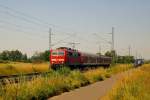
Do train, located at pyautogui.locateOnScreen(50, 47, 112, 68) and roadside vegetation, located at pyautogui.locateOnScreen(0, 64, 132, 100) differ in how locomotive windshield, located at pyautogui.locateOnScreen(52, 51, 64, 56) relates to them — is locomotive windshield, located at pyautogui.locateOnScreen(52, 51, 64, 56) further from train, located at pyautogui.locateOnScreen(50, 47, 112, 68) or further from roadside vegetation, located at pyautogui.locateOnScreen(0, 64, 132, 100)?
roadside vegetation, located at pyautogui.locateOnScreen(0, 64, 132, 100)

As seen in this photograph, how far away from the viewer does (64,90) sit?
1931cm

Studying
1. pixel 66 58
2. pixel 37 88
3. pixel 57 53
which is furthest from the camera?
pixel 57 53

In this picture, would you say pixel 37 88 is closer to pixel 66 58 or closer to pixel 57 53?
pixel 66 58

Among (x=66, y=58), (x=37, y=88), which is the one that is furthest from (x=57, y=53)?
(x=37, y=88)

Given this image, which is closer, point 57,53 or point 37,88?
point 37,88

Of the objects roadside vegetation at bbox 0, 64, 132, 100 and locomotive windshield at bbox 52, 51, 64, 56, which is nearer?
roadside vegetation at bbox 0, 64, 132, 100

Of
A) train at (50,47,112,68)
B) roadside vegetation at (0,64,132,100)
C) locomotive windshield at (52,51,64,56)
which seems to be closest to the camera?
roadside vegetation at (0,64,132,100)

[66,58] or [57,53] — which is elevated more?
[57,53]

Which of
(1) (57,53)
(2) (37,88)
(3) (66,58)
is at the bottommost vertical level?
(2) (37,88)

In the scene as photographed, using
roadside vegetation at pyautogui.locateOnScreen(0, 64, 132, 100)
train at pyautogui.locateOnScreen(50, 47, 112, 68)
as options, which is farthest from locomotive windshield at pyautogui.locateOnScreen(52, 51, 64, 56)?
roadside vegetation at pyautogui.locateOnScreen(0, 64, 132, 100)

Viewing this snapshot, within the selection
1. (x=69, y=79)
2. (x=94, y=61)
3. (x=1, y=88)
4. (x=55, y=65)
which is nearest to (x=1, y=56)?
(x=94, y=61)

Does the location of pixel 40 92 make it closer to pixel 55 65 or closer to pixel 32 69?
pixel 55 65

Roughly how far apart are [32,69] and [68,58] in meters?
9.38

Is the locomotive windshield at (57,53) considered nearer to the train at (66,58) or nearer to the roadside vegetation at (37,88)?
the train at (66,58)
